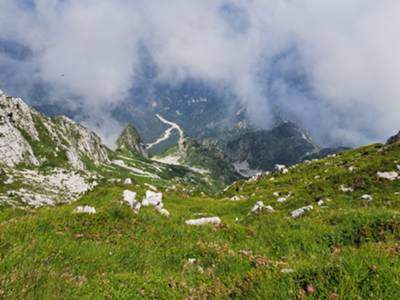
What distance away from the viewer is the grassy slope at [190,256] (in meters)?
5.67

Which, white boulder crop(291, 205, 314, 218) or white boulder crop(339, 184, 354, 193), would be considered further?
white boulder crop(339, 184, 354, 193)

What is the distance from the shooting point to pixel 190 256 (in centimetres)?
1023

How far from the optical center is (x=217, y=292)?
6.83 m

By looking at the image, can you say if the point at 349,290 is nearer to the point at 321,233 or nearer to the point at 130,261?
the point at 130,261

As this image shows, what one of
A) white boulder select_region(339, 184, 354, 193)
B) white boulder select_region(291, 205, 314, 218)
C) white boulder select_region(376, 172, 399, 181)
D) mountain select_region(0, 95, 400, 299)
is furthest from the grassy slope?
white boulder select_region(376, 172, 399, 181)

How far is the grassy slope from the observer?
18.6 feet

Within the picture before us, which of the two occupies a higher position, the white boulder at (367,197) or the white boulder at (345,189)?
the white boulder at (345,189)

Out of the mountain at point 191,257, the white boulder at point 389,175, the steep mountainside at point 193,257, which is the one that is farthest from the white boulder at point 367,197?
the steep mountainside at point 193,257

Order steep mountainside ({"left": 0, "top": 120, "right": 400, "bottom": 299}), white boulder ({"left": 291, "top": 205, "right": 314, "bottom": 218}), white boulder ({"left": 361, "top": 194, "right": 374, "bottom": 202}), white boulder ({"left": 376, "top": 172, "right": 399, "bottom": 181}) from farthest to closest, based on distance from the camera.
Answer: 1. white boulder ({"left": 376, "top": 172, "right": 399, "bottom": 181})
2. white boulder ({"left": 361, "top": 194, "right": 374, "bottom": 202})
3. white boulder ({"left": 291, "top": 205, "right": 314, "bottom": 218})
4. steep mountainside ({"left": 0, "top": 120, "right": 400, "bottom": 299})

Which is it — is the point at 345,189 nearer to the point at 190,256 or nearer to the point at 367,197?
the point at 367,197

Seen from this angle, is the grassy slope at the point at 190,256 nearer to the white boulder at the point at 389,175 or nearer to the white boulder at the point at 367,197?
the white boulder at the point at 367,197

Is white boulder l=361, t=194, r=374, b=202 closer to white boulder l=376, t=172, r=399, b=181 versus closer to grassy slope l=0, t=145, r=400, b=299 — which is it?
white boulder l=376, t=172, r=399, b=181

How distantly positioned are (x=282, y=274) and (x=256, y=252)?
4.35 m

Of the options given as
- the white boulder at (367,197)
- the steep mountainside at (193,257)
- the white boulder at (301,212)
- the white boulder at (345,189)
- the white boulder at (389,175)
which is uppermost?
the white boulder at (389,175)
